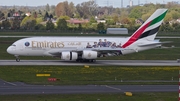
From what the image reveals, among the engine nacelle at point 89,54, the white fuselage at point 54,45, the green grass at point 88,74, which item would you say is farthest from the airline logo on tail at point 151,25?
the green grass at point 88,74

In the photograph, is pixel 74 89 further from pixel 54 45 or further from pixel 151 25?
pixel 151 25

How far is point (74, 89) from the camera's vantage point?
1624 inches

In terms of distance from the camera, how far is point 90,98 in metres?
36.9

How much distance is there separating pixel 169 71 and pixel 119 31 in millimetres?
102332

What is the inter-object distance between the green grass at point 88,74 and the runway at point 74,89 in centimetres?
238

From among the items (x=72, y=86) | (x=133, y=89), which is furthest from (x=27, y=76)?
(x=133, y=89)

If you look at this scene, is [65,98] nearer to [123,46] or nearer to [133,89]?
[133,89]

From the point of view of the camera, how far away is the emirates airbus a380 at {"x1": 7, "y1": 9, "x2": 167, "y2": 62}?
6372 cm

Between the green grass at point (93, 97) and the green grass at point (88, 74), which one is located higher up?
the green grass at point (93, 97)

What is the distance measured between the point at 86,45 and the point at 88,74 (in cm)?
1373

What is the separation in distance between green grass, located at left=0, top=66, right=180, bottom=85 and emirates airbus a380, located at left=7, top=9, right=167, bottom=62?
572 cm

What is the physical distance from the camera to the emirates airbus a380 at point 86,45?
6372 centimetres

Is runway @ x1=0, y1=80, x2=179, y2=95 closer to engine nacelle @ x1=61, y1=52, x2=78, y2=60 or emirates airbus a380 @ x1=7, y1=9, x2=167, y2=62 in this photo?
engine nacelle @ x1=61, y1=52, x2=78, y2=60

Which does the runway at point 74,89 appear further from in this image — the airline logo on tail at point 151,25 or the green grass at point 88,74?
the airline logo on tail at point 151,25
